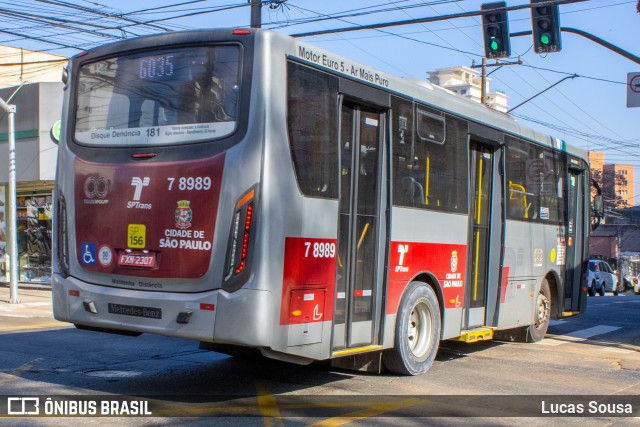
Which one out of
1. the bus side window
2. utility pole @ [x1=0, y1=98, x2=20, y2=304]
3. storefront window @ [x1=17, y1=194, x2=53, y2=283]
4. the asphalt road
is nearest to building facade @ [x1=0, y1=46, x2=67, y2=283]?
storefront window @ [x1=17, y1=194, x2=53, y2=283]

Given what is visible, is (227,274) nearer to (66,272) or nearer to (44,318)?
(66,272)

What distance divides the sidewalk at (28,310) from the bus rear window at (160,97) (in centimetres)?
650

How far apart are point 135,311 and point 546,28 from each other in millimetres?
11060

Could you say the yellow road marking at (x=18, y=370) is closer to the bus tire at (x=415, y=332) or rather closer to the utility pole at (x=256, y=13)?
the bus tire at (x=415, y=332)

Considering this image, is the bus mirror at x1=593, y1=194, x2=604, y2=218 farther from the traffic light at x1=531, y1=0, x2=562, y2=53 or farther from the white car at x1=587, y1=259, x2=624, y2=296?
the white car at x1=587, y1=259, x2=624, y2=296

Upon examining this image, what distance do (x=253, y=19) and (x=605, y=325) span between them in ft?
33.8

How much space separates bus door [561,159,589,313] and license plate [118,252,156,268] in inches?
342

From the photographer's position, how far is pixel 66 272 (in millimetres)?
7836

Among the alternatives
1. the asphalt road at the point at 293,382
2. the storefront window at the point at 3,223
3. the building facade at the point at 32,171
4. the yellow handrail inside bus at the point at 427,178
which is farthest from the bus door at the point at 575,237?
the storefront window at the point at 3,223

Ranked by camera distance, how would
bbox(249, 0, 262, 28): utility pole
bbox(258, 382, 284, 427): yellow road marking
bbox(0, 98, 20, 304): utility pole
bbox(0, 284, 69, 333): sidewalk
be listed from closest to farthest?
bbox(258, 382, 284, 427): yellow road marking
bbox(0, 284, 69, 333): sidewalk
bbox(249, 0, 262, 28): utility pole
bbox(0, 98, 20, 304): utility pole

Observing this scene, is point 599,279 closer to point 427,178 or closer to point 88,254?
point 427,178

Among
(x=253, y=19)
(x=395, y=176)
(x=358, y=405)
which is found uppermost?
(x=253, y=19)

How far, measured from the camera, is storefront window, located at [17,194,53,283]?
2367 centimetres

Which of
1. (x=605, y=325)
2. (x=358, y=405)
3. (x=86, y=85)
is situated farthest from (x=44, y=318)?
(x=605, y=325)
